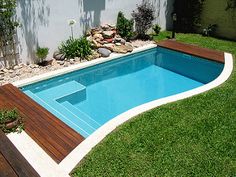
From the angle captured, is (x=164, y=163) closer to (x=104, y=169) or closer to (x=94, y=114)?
(x=104, y=169)

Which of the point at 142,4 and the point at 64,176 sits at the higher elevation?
the point at 142,4

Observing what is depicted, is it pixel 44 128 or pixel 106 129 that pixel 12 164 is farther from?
pixel 106 129

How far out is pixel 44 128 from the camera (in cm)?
730

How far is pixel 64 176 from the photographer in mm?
5562

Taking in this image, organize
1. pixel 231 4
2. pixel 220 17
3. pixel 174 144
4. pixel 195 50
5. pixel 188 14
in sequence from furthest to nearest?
pixel 188 14
pixel 220 17
pixel 231 4
pixel 195 50
pixel 174 144

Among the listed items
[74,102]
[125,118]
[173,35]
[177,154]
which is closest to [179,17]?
[173,35]

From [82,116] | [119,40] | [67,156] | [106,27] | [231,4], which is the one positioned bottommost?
[82,116]

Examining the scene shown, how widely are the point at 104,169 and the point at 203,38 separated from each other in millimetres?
11844

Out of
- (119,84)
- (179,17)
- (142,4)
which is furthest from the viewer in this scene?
(179,17)

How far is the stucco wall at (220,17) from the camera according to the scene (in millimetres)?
15102

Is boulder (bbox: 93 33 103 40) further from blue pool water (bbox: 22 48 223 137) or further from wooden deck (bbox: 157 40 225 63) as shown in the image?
wooden deck (bbox: 157 40 225 63)

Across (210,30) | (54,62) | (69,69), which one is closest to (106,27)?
(54,62)

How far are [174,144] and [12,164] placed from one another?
346 centimetres

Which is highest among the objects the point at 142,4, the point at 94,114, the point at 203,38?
the point at 142,4
